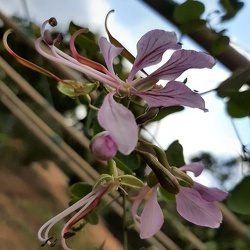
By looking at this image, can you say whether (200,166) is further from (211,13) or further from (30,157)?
(30,157)

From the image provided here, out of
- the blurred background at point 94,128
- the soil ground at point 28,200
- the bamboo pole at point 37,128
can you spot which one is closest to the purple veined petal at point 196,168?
the blurred background at point 94,128

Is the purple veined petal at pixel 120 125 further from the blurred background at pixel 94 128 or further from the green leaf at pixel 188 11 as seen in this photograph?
the green leaf at pixel 188 11

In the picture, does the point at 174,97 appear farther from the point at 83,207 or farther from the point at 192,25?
the point at 192,25

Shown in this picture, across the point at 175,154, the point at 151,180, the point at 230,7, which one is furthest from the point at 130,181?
the point at 230,7

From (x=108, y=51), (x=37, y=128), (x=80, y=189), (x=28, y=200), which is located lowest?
(x=28, y=200)

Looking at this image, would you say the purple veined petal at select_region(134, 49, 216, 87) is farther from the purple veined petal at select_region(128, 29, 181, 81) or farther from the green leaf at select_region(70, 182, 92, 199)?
the green leaf at select_region(70, 182, 92, 199)

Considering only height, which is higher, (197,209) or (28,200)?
(197,209)
